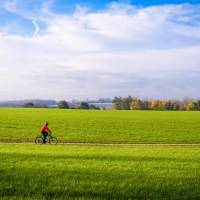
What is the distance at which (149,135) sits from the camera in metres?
45.0

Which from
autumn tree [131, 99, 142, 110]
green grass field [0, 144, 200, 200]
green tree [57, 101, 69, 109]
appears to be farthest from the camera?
autumn tree [131, 99, 142, 110]

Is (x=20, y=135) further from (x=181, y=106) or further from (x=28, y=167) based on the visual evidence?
(x=181, y=106)

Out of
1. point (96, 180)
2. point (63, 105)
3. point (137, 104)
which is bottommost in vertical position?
point (96, 180)

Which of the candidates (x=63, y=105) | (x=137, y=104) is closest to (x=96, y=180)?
(x=63, y=105)

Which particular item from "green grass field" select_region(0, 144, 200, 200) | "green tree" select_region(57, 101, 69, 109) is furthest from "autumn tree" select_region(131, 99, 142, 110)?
"green grass field" select_region(0, 144, 200, 200)

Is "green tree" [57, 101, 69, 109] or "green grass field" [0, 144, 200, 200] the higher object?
"green tree" [57, 101, 69, 109]

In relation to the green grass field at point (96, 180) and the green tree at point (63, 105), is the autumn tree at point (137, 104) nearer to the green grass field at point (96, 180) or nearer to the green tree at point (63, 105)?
the green tree at point (63, 105)

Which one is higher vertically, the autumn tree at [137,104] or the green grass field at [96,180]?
the autumn tree at [137,104]

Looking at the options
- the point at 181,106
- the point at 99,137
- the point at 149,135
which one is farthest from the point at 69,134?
the point at 181,106

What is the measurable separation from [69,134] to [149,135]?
8821 mm

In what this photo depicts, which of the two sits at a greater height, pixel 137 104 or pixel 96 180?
pixel 137 104

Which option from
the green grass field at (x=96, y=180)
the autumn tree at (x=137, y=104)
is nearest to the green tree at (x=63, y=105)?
the autumn tree at (x=137, y=104)

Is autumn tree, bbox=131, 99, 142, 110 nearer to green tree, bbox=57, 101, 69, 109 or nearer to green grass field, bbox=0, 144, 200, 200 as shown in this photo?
green tree, bbox=57, 101, 69, 109

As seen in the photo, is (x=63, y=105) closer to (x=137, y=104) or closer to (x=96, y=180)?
(x=137, y=104)
